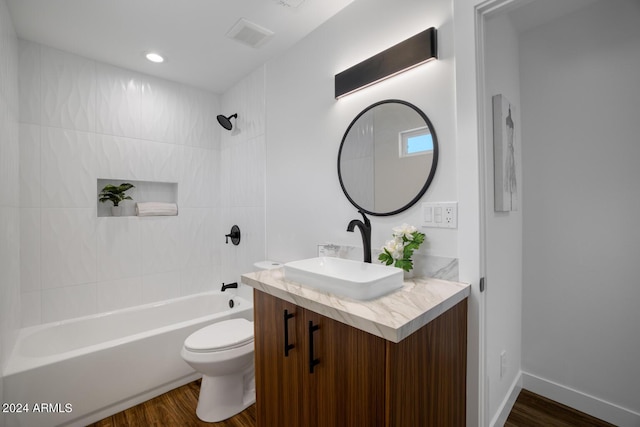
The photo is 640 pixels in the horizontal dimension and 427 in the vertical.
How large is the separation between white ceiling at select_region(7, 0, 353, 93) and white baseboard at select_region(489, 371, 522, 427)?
8.25ft

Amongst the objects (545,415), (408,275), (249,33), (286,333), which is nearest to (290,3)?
(249,33)

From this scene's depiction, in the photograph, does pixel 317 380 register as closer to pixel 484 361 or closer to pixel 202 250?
pixel 484 361

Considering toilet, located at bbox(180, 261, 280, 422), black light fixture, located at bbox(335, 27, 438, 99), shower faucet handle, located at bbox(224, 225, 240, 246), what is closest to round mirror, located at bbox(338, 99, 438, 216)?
black light fixture, located at bbox(335, 27, 438, 99)

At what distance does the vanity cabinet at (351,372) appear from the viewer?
0.87m

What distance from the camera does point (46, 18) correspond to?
180 cm

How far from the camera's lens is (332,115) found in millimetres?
1836

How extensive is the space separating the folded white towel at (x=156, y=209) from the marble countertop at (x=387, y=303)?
1676mm

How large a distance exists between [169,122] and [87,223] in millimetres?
1115

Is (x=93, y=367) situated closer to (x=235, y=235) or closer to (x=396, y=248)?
(x=235, y=235)

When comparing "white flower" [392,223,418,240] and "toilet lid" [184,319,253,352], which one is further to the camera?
"toilet lid" [184,319,253,352]

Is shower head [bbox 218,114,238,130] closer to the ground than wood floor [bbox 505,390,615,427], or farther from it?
farther from it

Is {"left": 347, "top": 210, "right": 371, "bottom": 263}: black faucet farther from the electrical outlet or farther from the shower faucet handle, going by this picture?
the shower faucet handle

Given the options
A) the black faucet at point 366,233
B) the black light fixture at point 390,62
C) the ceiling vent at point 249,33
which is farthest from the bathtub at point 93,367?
the ceiling vent at point 249,33

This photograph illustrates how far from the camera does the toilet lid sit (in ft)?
5.76
